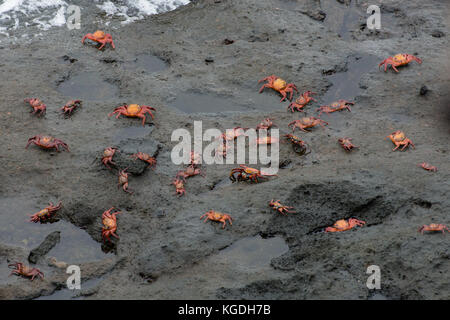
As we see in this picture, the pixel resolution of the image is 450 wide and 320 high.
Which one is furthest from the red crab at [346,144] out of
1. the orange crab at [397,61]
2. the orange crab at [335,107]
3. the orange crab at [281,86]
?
the orange crab at [397,61]

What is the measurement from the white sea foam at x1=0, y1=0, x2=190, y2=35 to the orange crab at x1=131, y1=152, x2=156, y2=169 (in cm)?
389

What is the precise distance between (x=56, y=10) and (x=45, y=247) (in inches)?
217

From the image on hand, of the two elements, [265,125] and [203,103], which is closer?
[265,125]

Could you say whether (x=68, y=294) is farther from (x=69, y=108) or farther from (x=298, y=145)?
(x=298, y=145)

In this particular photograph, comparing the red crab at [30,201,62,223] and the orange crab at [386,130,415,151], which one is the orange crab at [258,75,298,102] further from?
the red crab at [30,201,62,223]

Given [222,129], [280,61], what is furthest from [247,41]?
[222,129]

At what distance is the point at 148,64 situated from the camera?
912 centimetres

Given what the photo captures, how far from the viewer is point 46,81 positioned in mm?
8609

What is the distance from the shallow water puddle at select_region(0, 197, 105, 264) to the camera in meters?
6.12

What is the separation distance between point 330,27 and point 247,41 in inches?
62.8

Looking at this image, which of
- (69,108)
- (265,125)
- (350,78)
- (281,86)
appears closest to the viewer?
(265,125)

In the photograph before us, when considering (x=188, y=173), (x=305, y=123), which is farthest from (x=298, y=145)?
(x=188, y=173)

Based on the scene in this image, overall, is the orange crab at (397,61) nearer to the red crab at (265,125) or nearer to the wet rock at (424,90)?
the wet rock at (424,90)

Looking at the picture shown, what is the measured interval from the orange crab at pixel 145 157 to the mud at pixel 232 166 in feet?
0.27
